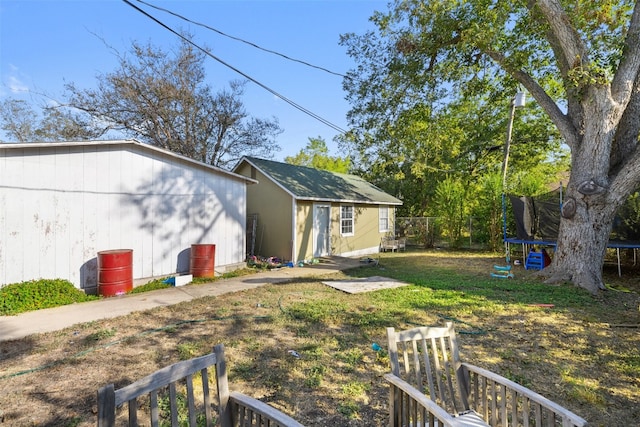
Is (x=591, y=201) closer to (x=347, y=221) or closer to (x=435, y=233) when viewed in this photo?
(x=347, y=221)

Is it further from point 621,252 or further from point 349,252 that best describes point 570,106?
point 349,252

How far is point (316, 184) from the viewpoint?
13.2 metres

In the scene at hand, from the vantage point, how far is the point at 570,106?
8125 mm

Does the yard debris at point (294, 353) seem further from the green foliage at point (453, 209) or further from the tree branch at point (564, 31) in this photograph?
the green foliage at point (453, 209)

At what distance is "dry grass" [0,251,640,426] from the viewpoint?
2.88m

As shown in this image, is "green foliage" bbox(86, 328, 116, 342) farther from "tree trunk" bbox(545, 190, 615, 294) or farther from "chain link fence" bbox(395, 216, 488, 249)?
"chain link fence" bbox(395, 216, 488, 249)

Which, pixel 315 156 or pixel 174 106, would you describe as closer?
pixel 174 106

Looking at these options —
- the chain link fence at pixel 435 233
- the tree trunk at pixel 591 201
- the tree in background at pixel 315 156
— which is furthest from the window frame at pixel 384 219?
the tree in background at pixel 315 156

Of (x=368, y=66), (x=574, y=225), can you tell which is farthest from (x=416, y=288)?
(x=368, y=66)

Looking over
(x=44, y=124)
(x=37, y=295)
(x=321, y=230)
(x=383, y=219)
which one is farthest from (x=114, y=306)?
(x=44, y=124)

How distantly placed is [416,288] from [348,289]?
1588 millimetres

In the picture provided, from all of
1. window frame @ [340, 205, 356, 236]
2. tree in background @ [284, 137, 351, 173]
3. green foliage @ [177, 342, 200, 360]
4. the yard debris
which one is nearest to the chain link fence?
window frame @ [340, 205, 356, 236]


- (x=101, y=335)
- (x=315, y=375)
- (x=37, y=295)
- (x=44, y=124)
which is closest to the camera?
(x=315, y=375)

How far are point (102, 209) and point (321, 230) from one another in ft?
23.6
